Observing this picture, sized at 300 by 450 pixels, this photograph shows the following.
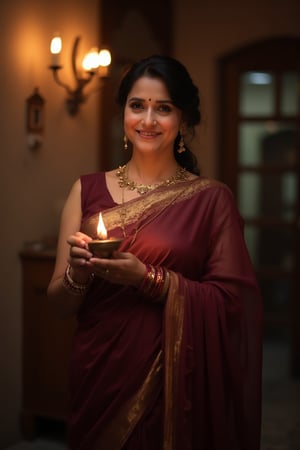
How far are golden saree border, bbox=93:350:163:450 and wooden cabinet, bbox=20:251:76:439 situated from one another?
1455mm

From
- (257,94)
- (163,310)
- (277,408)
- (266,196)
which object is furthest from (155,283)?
(266,196)

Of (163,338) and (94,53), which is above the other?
(94,53)

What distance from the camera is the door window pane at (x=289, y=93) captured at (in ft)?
14.7

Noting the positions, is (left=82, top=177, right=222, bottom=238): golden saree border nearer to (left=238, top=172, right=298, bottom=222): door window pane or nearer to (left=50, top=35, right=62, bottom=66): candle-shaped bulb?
(left=50, top=35, right=62, bottom=66): candle-shaped bulb

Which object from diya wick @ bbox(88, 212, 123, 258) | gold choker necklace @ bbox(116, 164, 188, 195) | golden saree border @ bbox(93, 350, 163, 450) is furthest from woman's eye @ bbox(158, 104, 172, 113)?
golden saree border @ bbox(93, 350, 163, 450)

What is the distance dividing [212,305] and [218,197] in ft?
0.96

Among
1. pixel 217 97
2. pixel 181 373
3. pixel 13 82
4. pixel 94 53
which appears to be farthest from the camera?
pixel 217 97

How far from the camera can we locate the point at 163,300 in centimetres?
164

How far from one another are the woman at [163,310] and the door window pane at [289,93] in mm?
2852

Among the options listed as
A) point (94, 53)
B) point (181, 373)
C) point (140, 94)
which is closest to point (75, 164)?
point (94, 53)

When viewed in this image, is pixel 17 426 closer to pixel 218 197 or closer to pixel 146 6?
pixel 218 197

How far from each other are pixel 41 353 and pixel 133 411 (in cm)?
161

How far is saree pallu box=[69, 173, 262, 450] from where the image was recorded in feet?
5.35

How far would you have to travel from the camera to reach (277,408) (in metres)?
3.89
